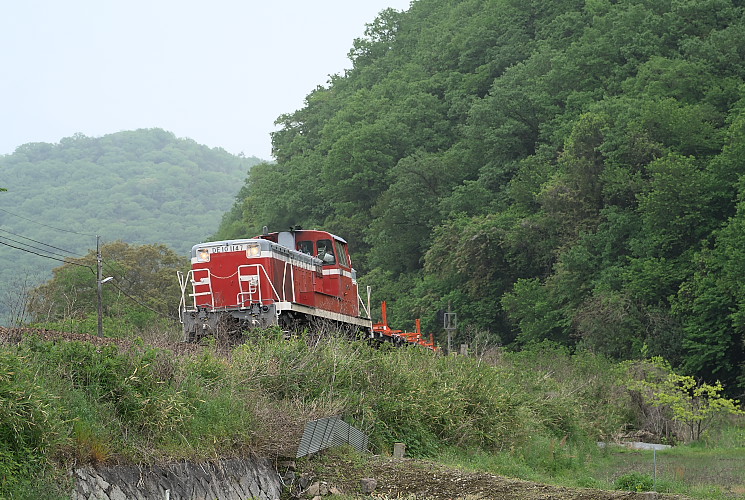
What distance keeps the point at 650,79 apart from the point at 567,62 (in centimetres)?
885

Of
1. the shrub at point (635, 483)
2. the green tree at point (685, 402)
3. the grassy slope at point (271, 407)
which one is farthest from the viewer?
the green tree at point (685, 402)

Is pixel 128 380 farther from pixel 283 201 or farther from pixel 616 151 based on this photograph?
pixel 283 201

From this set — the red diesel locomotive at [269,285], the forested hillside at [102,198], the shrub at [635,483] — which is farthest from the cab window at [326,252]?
the forested hillside at [102,198]

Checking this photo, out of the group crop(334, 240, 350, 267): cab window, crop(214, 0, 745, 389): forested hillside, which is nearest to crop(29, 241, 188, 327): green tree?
crop(214, 0, 745, 389): forested hillside

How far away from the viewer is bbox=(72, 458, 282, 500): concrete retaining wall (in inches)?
420

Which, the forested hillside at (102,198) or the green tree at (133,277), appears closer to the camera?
the green tree at (133,277)

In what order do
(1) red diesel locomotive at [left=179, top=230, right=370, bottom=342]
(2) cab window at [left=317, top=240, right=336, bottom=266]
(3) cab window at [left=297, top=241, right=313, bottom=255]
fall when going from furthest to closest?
(2) cab window at [left=317, top=240, right=336, bottom=266], (3) cab window at [left=297, top=241, right=313, bottom=255], (1) red diesel locomotive at [left=179, top=230, right=370, bottom=342]

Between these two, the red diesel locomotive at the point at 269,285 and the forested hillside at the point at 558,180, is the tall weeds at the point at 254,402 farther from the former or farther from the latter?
the forested hillside at the point at 558,180

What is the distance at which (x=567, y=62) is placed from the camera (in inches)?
2363

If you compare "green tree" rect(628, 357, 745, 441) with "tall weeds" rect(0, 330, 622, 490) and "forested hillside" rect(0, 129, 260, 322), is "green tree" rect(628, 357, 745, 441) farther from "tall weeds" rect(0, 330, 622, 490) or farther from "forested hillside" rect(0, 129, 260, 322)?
"forested hillside" rect(0, 129, 260, 322)

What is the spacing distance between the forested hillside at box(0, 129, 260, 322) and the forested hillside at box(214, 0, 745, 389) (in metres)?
50.2

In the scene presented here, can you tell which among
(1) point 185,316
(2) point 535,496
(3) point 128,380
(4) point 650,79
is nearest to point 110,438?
(3) point 128,380

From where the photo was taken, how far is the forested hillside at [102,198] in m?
130

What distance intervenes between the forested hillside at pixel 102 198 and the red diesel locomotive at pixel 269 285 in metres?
83.4
